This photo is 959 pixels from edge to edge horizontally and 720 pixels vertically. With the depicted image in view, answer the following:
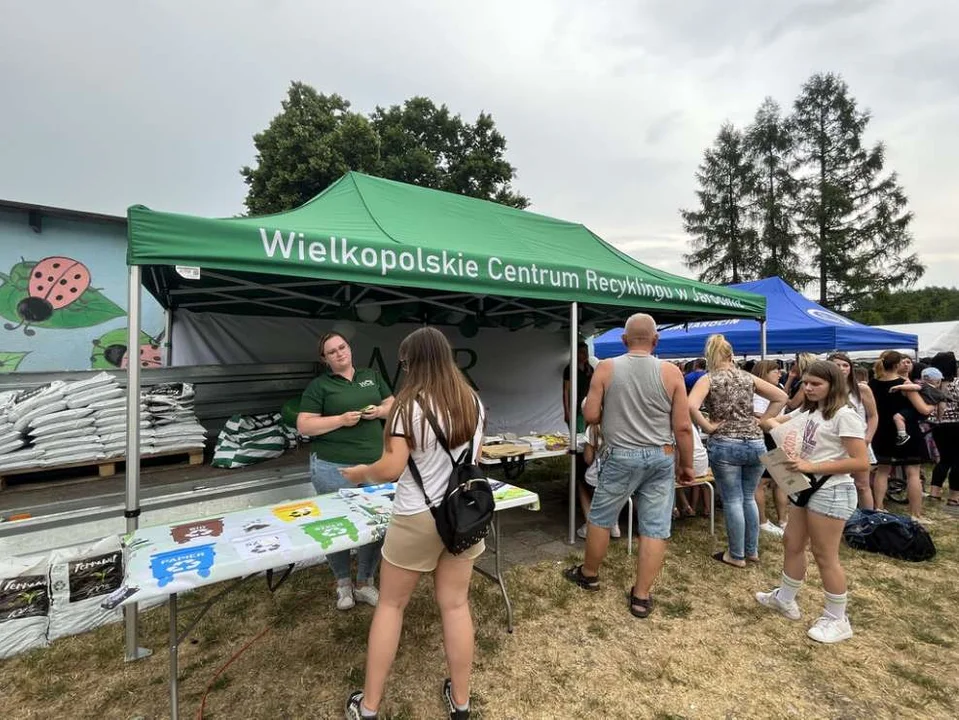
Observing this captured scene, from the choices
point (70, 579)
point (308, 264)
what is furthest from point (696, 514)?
point (70, 579)

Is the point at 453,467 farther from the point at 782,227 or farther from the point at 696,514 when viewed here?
the point at 782,227

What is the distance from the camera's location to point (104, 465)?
129 inches

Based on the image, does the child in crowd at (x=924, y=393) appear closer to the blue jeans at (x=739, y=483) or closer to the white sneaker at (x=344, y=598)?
the blue jeans at (x=739, y=483)

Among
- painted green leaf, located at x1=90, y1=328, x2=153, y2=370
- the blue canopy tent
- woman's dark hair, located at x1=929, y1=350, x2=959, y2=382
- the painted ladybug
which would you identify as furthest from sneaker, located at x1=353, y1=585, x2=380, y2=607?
woman's dark hair, located at x1=929, y1=350, x2=959, y2=382

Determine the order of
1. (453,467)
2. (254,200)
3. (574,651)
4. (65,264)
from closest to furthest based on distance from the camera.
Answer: (453,467)
(574,651)
(65,264)
(254,200)

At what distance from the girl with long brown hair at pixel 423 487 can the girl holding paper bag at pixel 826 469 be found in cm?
180

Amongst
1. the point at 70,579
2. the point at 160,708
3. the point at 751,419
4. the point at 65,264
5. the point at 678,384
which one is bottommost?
the point at 160,708

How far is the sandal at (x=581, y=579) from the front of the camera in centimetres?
295

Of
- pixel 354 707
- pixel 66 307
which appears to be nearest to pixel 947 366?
pixel 354 707

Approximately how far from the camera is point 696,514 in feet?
14.6

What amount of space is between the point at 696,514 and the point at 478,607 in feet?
8.87

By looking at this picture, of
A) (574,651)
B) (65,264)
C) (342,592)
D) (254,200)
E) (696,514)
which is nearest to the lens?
(574,651)

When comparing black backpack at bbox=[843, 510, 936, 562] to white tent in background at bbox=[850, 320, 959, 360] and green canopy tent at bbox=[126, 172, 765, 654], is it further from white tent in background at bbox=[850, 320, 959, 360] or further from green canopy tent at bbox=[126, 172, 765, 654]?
white tent in background at bbox=[850, 320, 959, 360]

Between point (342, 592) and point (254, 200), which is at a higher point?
point (254, 200)
